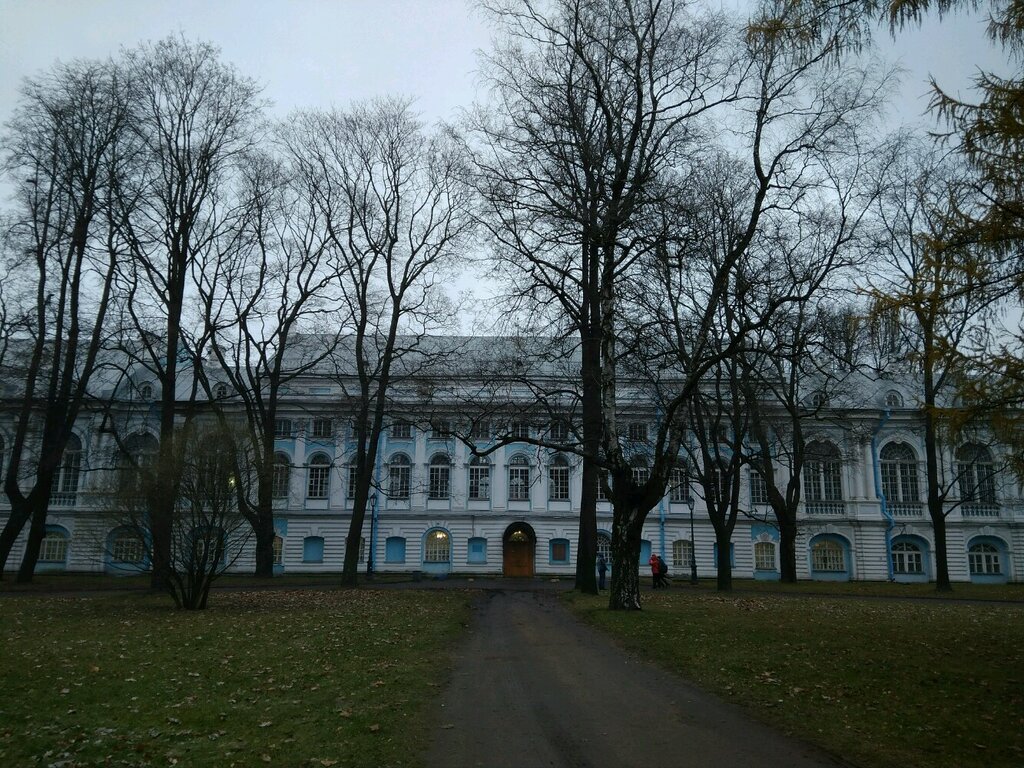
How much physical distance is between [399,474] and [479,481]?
188 inches

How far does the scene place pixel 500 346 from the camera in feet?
68.5

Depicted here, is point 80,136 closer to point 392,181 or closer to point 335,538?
point 392,181

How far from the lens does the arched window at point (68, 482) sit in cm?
4303

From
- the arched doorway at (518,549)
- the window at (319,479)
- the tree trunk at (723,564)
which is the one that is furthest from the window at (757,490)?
the window at (319,479)

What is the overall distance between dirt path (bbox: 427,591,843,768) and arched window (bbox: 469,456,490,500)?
112ft

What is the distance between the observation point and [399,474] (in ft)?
155

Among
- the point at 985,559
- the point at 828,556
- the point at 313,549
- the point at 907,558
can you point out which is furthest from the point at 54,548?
the point at 985,559

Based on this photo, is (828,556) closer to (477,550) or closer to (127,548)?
(477,550)

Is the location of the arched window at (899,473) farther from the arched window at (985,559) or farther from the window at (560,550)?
the window at (560,550)

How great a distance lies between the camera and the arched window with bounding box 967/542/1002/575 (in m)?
44.6

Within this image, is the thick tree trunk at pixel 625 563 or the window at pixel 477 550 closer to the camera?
the thick tree trunk at pixel 625 563

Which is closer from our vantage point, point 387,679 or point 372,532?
point 387,679

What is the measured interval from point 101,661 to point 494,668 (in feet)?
17.4

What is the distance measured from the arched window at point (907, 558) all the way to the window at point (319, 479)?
32.6 metres
